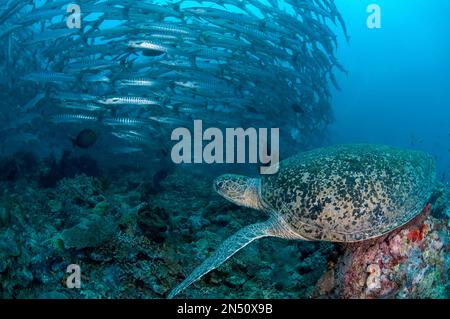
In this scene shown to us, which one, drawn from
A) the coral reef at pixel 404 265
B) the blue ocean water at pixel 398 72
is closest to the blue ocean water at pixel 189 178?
the coral reef at pixel 404 265

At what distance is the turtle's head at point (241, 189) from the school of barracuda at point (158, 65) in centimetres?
363

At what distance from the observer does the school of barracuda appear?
680cm

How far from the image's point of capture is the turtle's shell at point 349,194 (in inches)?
101

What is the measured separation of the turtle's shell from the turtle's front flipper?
0.20m

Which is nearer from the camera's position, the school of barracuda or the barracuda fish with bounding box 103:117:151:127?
the school of barracuda

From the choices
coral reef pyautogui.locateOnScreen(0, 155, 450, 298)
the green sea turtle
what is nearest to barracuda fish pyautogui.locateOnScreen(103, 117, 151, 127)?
coral reef pyautogui.locateOnScreen(0, 155, 450, 298)

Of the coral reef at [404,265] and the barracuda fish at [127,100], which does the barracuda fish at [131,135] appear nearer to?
the barracuda fish at [127,100]

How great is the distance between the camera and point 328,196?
2670 mm

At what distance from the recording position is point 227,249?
105 inches

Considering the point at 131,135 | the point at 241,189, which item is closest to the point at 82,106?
the point at 131,135

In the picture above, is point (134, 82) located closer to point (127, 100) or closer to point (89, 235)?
point (127, 100)

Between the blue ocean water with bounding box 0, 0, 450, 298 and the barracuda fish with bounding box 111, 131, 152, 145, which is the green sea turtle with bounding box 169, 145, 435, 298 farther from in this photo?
the barracuda fish with bounding box 111, 131, 152, 145
